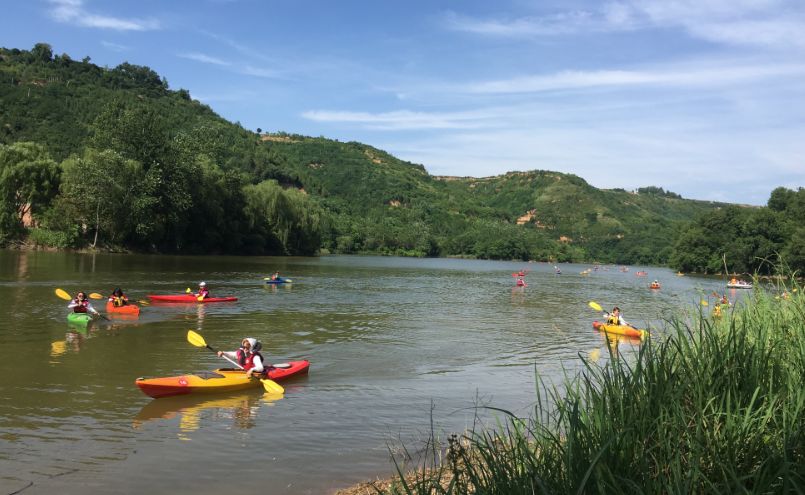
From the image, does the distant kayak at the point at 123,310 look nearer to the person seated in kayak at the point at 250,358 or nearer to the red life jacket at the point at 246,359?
the person seated in kayak at the point at 250,358

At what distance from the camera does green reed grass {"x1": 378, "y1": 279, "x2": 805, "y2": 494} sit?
3.41 metres

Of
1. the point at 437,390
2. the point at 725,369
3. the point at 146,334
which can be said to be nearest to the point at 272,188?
the point at 146,334

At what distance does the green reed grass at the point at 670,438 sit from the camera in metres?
3.41

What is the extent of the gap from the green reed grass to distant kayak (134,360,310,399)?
311 inches

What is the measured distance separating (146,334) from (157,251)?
47.6 m

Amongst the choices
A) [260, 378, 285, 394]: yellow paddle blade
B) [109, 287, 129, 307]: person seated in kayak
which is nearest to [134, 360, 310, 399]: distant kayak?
[260, 378, 285, 394]: yellow paddle blade

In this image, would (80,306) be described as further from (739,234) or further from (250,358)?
(739,234)

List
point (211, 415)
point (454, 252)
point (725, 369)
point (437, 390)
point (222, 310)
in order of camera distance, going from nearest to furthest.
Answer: point (725, 369) → point (211, 415) → point (437, 390) → point (222, 310) → point (454, 252)

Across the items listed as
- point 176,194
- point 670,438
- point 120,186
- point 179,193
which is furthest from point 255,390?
point 179,193

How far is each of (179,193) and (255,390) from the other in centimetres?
5396

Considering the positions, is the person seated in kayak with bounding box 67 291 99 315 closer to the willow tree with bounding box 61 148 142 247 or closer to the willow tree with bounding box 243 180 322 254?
the willow tree with bounding box 61 148 142 247

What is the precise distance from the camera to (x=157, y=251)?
62.2m

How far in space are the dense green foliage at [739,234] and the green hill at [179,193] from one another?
54.8 m

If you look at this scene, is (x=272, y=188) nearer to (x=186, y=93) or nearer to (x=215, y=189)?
(x=215, y=189)
